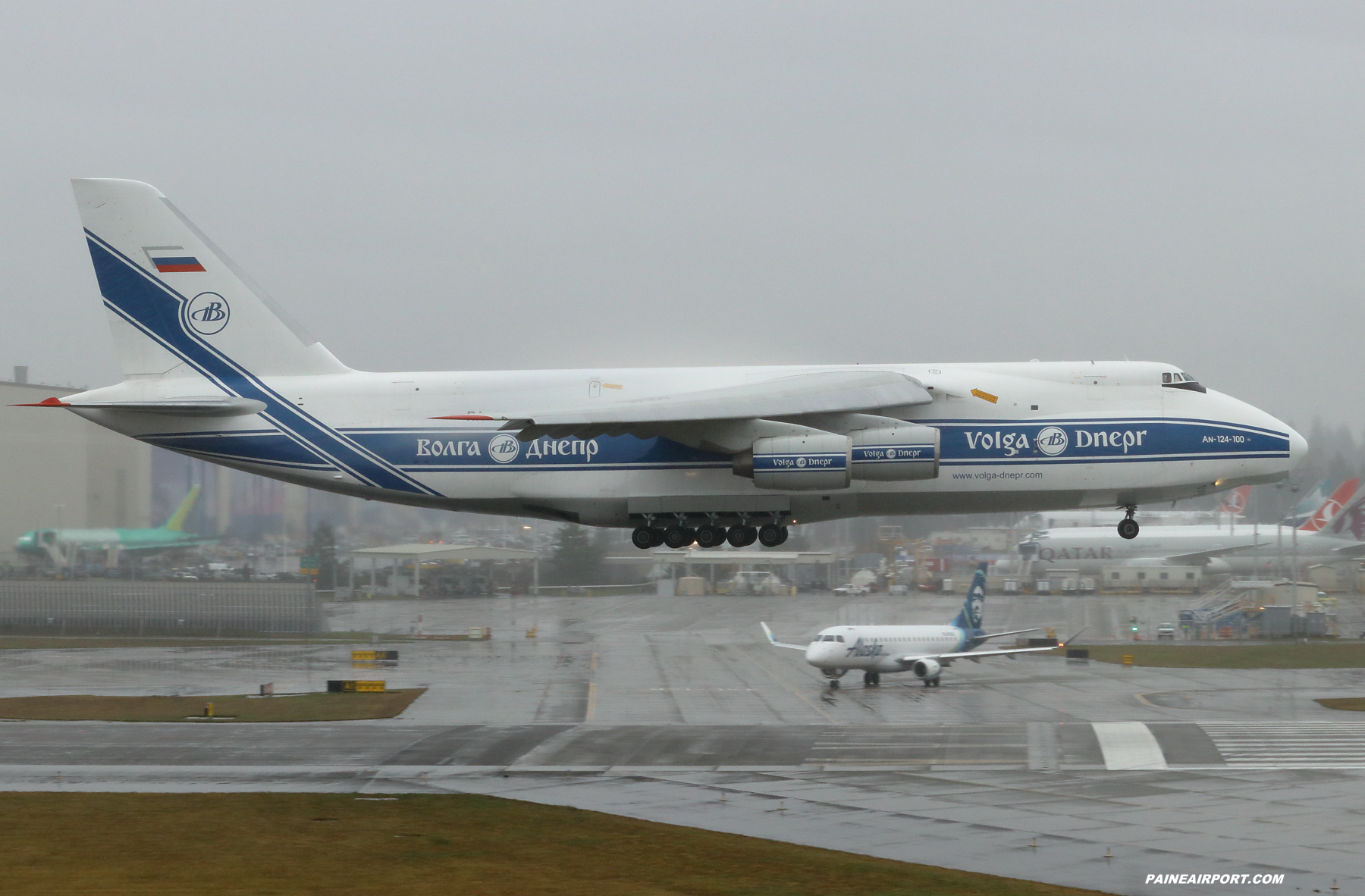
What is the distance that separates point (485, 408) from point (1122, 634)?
41989mm

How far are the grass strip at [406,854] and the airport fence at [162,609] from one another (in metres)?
33.5

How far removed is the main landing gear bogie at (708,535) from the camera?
83.3 feet

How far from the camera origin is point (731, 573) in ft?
226

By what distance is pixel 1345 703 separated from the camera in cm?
4328

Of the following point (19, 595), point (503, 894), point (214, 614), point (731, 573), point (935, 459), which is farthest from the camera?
point (731, 573)

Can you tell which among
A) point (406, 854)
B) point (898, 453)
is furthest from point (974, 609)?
point (406, 854)

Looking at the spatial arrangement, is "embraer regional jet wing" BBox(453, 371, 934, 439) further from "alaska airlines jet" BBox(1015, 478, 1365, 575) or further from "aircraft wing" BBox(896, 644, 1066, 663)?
"alaska airlines jet" BBox(1015, 478, 1365, 575)

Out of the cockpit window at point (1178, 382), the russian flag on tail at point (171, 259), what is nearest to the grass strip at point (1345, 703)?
the cockpit window at point (1178, 382)

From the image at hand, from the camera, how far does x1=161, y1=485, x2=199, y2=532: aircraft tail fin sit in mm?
52625

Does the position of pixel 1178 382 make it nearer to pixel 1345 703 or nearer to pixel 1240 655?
pixel 1345 703

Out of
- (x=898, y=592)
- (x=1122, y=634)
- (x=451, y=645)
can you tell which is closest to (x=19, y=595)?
(x=451, y=645)

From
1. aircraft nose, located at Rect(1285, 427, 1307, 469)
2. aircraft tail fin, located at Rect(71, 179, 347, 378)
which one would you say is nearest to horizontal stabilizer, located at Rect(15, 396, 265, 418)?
aircraft tail fin, located at Rect(71, 179, 347, 378)

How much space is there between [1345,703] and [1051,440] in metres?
25.7

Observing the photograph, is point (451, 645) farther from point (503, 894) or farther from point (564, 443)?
point (503, 894)
